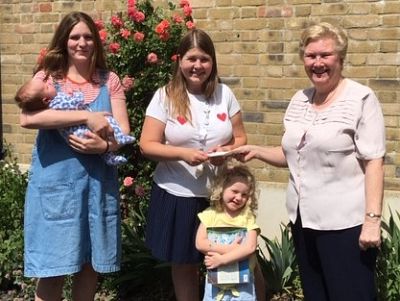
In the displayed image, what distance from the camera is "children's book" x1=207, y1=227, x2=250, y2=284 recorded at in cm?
348

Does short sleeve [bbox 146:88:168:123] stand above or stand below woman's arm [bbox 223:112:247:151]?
above

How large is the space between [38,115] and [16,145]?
3.09 meters

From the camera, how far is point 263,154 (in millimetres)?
3525

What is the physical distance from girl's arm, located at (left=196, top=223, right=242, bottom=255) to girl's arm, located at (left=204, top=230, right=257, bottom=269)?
0.7 inches

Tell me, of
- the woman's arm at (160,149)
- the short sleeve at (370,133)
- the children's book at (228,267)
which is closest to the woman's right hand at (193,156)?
the woman's arm at (160,149)

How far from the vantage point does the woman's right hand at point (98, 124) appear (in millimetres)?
3395

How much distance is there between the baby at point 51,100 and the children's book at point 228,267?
729 mm

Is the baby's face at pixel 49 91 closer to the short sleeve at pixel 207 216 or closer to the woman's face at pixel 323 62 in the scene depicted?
the short sleeve at pixel 207 216

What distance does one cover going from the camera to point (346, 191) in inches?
119

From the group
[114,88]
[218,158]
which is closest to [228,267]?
[218,158]

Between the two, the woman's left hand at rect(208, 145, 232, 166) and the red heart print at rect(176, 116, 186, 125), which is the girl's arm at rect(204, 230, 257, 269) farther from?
the red heart print at rect(176, 116, 186, 125)

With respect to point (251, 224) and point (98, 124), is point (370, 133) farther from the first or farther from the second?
point (98, 124)

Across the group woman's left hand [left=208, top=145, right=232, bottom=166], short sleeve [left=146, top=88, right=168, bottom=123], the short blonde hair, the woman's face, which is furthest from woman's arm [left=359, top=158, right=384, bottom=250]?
short sleeve [left=146, top=88, right=168, bottom=123]

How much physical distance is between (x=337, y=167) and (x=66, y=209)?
1.49m
